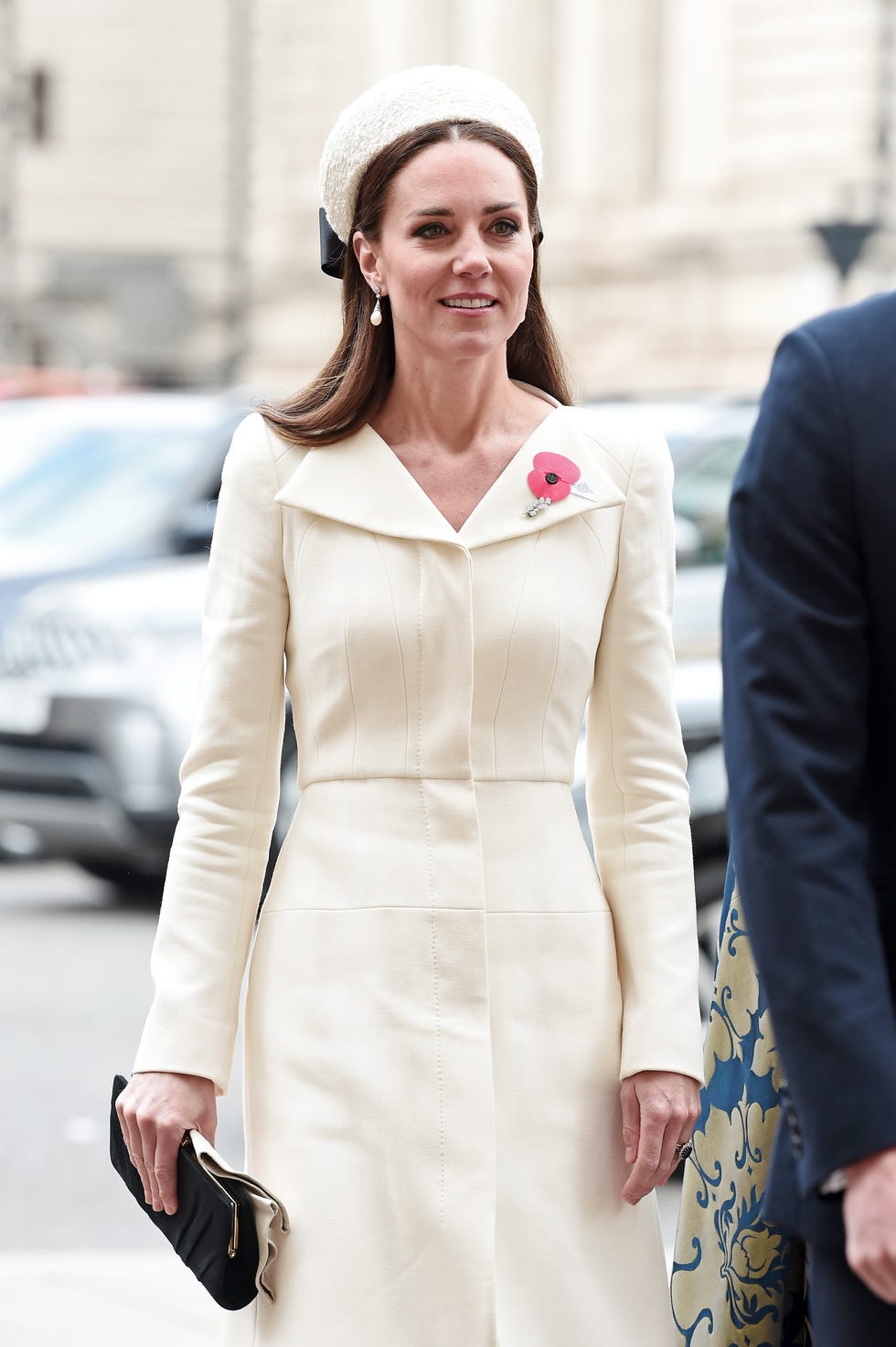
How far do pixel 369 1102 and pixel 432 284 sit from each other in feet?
2.84

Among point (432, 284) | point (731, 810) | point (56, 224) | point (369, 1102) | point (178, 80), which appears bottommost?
point (369, 1102)

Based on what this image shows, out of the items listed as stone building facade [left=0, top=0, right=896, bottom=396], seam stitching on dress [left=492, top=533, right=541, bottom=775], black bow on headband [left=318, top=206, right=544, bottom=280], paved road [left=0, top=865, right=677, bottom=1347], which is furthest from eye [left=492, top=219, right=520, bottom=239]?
stone building facade [left=0, top=0, right=896, bottom=396]

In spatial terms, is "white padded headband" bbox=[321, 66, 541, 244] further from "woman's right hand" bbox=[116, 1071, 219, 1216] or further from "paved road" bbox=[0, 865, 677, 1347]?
"paved road" bbox=[0, 865, 677, 1347]

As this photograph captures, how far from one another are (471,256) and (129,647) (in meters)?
5.84

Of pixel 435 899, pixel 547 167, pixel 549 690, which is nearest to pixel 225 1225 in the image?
pixel 435 899

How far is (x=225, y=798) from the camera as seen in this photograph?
2.43 m

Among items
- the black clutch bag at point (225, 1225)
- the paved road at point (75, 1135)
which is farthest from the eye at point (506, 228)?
the paved road at point (75, 1135)

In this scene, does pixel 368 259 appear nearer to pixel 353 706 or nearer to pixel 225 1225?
pixel 353 706

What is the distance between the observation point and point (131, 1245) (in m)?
4.94

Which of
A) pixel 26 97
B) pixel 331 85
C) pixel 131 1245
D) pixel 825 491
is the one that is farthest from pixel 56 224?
pixel 825 491

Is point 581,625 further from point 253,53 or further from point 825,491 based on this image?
point 253,53

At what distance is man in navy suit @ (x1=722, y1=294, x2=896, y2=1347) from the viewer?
5.40 feet

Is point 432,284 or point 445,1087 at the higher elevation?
point 432,284

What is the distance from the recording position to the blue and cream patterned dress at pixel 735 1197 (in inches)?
86.4
